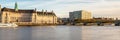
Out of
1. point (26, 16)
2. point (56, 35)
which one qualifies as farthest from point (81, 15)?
point (56, 35)

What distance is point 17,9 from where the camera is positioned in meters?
126

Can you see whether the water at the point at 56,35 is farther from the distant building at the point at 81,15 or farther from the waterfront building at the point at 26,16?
the distant building at the point at 81,15

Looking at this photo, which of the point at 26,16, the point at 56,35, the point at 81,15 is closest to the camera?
the point at 56,35

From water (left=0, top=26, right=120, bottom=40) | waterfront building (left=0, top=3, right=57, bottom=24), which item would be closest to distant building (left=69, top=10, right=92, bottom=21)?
waterfront building (left=0, top=3, right=57, bottom=24)

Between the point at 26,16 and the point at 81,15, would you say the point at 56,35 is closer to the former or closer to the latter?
the point at 26,16

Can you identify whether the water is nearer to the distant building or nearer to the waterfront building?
the waterfront building

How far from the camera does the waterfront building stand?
118150 mm

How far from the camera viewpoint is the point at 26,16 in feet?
416

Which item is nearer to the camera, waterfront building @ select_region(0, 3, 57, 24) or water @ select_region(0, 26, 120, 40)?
water @ select_region(0, 26, 120, 40)

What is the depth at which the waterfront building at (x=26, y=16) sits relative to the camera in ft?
388

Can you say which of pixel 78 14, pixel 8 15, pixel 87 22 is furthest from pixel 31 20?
pixel 78 14

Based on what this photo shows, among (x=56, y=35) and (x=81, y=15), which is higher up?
(x=56, y=35)

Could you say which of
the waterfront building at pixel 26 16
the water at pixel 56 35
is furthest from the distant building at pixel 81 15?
the water at pixel 56 35

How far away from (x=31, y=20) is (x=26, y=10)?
6.28m
